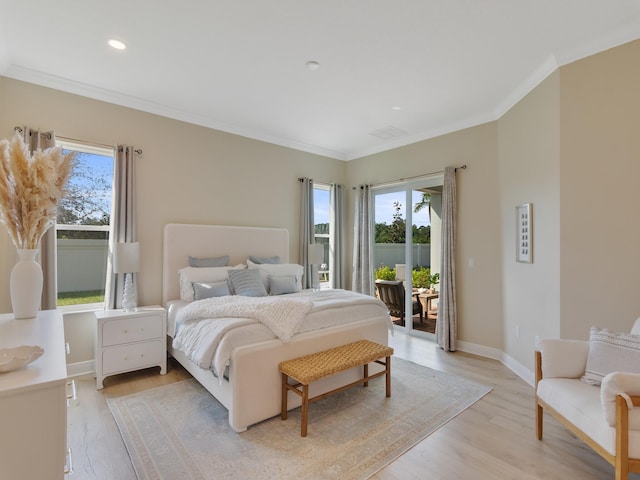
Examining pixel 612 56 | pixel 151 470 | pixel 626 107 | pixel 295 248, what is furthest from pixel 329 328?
pixel 612 56

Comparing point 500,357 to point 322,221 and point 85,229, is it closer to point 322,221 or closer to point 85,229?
point 322,221

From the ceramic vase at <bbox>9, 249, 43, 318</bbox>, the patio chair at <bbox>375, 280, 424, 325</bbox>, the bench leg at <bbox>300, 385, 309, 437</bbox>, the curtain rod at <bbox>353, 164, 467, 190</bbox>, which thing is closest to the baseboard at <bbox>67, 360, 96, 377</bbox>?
the ceramic vase at <bbox>9, 249, 43, 318</bbox>

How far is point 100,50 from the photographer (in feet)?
8.91

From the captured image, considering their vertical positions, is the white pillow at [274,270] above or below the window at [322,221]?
below

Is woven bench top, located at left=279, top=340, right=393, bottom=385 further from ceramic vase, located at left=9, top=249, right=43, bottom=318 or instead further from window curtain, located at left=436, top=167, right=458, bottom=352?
window curtain, located at left=436, top=167, right=458, bottom=352

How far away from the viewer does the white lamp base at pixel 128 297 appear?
130 inches

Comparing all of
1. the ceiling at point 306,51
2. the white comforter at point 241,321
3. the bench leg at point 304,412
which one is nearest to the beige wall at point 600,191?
the ceiling at point 306,51

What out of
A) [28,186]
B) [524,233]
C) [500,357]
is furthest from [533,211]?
[28,186]

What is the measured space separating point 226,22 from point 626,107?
10.1 feet

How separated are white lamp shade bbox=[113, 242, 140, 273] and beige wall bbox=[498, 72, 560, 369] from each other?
393 centimetres

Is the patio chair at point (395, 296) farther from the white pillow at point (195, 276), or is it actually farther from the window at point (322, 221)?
the white pillow at point (195, 276)

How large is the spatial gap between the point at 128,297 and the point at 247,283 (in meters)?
1.19

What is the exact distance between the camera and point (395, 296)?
5090 millimetres

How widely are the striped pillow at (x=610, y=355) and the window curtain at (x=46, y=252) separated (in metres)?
4.35
